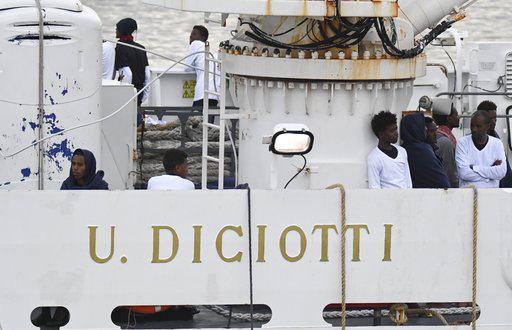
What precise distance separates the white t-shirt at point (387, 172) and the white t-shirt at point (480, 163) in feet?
4.12

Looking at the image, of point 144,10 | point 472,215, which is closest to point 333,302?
point 472,215

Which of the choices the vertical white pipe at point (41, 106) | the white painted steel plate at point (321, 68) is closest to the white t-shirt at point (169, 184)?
the vertical white pipe at point (41, 106)

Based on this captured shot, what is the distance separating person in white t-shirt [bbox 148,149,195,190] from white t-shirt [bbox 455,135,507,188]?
2.38m

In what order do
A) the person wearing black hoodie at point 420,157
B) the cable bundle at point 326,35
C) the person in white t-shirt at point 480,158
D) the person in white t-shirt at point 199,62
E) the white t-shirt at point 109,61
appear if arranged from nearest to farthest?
the cable bundle at point 326,35 < the person wearing black hoodie at point 420,157 < the person in white t-shirt at point 480,158 < the white t-shirt at point 109,61 < the person in white t-shirt at point 199,62

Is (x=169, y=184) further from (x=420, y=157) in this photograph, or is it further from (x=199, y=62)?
(x=199, y=62)

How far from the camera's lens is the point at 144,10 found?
1620 inches

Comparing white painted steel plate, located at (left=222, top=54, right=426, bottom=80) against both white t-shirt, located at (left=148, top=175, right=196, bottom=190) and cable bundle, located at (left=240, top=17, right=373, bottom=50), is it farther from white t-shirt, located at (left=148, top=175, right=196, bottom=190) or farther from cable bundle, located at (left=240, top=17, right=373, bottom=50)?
white t-shirt, located at (left=148, top=175, right=196, bottom=190)

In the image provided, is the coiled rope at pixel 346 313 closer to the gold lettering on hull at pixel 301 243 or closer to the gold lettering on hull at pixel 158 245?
the gold lettering on hull at pixel 301 243

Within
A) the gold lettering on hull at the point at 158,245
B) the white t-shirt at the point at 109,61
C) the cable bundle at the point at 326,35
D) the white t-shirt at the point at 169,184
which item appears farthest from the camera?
the white t-shirt at the point at 109,61

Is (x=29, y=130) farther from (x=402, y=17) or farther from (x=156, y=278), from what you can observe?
(x=402, y=17)

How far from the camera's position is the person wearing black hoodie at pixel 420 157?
9500 millimetres

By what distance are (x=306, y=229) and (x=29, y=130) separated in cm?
234

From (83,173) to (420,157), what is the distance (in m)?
2.37

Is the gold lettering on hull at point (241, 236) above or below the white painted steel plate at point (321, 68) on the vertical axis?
below
